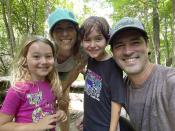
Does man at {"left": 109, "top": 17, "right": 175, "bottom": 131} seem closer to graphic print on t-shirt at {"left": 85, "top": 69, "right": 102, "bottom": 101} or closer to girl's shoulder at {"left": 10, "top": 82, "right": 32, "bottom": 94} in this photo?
graphic print on t-shirt at {"left": 85, "top": 69, "right": 102, "bottom": 101}

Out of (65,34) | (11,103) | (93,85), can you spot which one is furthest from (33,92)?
(65,34)

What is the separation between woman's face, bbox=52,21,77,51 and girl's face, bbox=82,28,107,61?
47 centimetres

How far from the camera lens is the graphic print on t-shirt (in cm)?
262

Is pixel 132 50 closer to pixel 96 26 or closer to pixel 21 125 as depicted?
pixel 96 26

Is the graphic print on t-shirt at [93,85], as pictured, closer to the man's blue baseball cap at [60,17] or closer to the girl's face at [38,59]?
the girl's face at [38,59]

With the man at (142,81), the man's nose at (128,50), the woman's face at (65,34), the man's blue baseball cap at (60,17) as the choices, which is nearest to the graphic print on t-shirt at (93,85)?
the man at (142,81)

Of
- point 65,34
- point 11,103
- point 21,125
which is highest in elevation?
point 65,34

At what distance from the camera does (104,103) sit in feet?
8.50

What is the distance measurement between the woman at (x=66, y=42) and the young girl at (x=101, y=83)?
0.40 m

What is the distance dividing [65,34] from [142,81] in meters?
1.10

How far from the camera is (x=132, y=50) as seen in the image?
93.7 inches

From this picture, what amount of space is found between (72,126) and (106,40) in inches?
129

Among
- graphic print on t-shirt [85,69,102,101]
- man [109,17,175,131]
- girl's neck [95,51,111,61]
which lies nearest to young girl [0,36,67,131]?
graphic print on t-shirt [85,69,102,101]

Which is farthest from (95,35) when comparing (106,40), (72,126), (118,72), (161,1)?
(161,1)
